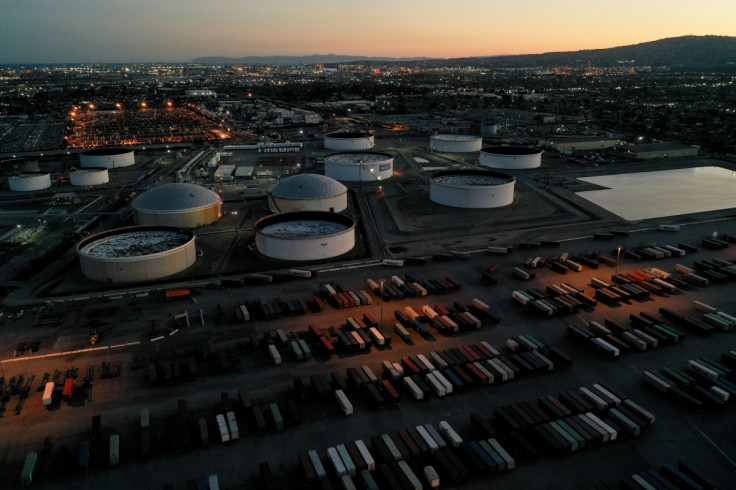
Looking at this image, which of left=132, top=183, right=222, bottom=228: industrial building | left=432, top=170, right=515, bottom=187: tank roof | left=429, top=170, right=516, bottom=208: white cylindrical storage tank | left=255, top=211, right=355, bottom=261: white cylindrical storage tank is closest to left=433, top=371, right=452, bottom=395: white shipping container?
left=255, top=211, right=355, bottom=261: white cylindrical storage tank

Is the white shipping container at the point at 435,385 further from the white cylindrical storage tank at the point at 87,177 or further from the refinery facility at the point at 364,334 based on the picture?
the white cylindrical storage tank at the point at 87,177

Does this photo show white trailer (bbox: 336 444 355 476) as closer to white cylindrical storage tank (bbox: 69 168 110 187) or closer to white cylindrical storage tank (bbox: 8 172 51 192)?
white cylindrical storage tank (bbox: 69 168 110 187)

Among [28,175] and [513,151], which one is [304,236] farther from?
[28,175]

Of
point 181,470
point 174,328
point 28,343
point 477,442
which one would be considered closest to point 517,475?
point 477,442

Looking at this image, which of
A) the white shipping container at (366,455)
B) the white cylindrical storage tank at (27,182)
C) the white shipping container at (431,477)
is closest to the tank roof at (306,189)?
the white shipping container at (366,455)

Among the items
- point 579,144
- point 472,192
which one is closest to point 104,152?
point 472,192

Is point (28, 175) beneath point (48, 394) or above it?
above

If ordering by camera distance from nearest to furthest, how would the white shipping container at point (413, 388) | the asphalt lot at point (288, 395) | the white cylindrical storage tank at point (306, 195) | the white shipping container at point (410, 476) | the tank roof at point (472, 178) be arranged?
the white shipping container at point (410, 476), the asphalt lot at point (288, 395), the white shipping container at point (413, 388), the white cylindrical storage tank at point (306, 195), the tank roof at point (472, 178)
